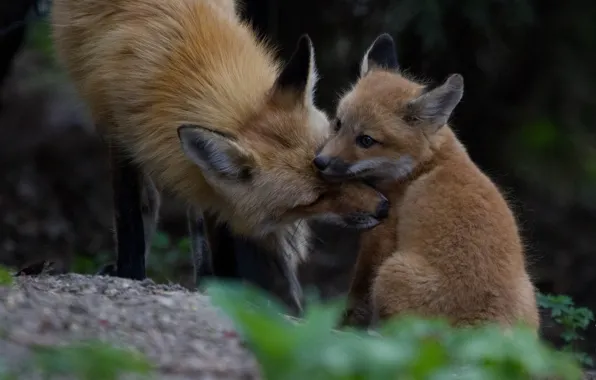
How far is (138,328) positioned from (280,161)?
64.0 inches

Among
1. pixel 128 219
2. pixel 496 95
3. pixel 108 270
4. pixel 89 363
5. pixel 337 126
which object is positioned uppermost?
pixel 496 95

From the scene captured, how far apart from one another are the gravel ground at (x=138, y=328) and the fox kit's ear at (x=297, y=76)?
117cm

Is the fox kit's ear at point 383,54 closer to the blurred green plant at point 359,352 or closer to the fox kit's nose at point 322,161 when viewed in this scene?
the fox kit's nose at point 322,161

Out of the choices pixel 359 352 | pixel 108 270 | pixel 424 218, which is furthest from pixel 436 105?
pixel 359 352

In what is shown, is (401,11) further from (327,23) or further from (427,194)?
(427,194)

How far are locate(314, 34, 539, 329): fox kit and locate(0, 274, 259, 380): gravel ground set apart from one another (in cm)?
93

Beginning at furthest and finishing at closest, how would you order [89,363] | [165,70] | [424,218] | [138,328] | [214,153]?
1. [165,70]
2. [214,153]
3. [424,218]
4. [138,328]
5. [89,363]

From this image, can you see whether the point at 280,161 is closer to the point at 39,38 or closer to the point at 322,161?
the point at 322,161

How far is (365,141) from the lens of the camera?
17.8ft

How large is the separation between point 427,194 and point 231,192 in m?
1.04

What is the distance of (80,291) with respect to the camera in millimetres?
5285

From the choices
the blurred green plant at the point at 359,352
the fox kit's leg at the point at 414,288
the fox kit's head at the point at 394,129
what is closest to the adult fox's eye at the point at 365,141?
the fox kit's head at the point at 394,129

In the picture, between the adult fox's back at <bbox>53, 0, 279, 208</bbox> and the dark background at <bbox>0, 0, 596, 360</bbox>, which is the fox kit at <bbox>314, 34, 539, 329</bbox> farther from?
the dark background at <bbox>0, 0, 596, 360</bbox>

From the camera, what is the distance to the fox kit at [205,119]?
5227 millimetres
